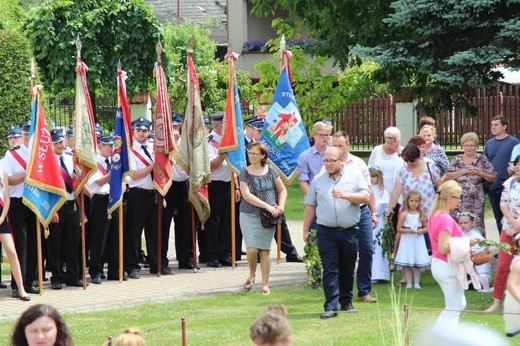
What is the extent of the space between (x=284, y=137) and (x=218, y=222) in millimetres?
1468

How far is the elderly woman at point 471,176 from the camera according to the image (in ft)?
45.4

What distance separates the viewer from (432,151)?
14.4 meters

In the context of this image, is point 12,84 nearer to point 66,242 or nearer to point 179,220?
point 179,220

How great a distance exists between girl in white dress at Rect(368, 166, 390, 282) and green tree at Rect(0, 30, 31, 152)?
6.82 metres

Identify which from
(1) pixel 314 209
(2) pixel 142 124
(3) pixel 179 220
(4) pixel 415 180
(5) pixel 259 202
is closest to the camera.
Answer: (1) pixel 314 209

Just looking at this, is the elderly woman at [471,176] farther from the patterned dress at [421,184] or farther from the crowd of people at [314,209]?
the patterned dress at [421,184]

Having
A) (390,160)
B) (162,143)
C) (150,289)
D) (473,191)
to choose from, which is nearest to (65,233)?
(150,289)

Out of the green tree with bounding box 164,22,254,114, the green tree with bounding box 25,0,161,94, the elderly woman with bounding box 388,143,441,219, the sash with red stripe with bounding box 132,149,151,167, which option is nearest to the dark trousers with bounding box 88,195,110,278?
the sash with red stripe with bounding box 132,149,151,167

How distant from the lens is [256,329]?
5.49 metres

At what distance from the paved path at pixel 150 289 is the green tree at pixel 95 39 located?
38.5ft

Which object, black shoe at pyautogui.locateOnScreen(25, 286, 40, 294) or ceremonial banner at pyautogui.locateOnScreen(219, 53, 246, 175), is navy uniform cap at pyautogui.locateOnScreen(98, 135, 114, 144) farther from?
black shoe at pyautogui.locateOnScreen(25, 286, 40, 294)

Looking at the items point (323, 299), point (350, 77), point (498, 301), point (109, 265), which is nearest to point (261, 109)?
point (109, 265)

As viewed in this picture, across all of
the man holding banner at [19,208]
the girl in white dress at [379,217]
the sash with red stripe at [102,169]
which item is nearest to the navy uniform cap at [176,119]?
the sash with red stripe at [102,169]

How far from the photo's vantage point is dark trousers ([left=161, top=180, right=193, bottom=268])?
15.0 m
